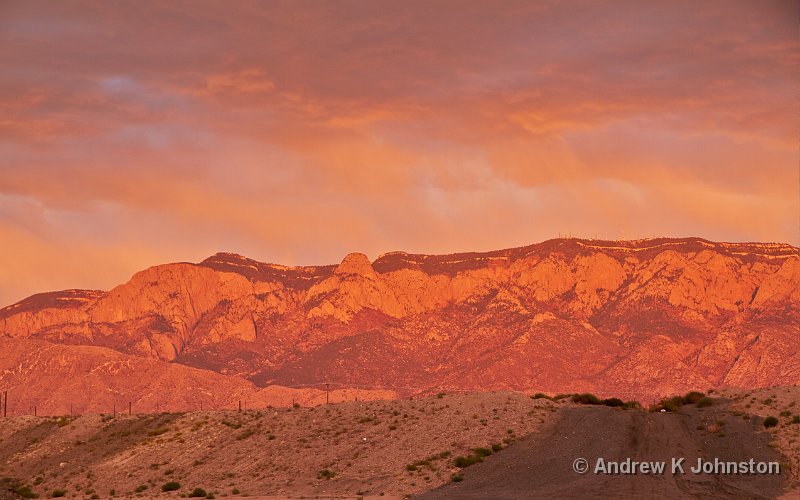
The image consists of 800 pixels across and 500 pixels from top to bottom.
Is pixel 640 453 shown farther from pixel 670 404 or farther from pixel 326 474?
pixel 670 404

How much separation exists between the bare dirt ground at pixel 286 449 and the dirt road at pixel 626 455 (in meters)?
2.20

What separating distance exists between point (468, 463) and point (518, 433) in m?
5.84

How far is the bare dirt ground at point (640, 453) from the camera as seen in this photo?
50.1m

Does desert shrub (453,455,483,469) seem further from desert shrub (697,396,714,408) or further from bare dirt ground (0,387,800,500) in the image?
desert shrub (697,396,714,408)

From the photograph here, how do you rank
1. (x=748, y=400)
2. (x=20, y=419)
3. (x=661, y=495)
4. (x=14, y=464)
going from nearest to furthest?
(x=661, y=495), (x=748, y=400), (x=14, y=464), (x=20, y=419)

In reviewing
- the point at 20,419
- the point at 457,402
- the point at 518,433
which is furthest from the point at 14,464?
the point at 518,433

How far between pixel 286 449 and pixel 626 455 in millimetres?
21445

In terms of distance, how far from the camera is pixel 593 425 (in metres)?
63.2

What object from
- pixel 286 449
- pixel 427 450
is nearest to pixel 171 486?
pixel 286 449

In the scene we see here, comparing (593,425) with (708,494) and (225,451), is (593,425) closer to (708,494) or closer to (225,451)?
(708,494)

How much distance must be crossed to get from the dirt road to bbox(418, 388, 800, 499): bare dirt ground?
0.15ft

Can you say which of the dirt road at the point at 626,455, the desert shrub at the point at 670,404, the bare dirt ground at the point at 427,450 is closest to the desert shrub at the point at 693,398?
the desert shrub at the point at 670,404

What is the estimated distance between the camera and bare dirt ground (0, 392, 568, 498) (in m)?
59.7

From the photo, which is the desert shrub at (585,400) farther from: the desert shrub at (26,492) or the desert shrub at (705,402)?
the desert shrub at (26,492)
